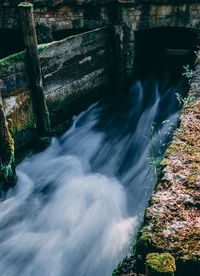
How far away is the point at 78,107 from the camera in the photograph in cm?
587

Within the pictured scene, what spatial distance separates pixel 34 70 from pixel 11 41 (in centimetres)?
229

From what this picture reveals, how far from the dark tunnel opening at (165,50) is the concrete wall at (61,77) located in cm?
127

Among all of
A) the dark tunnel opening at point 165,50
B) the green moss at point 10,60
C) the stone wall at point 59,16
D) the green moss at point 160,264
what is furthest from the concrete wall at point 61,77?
the green moss at point 160,264

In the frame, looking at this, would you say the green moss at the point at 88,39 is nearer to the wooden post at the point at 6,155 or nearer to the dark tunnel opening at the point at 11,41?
the dark tunnel opening at the point at 11,41

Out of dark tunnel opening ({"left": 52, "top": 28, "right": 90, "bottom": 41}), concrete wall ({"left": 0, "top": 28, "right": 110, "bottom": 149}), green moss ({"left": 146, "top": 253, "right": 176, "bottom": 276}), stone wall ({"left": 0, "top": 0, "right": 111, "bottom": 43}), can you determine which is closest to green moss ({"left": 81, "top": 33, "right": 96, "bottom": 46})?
concrete wall ({"left": 0, "top": 28, "right": 110, "bottom": 149})

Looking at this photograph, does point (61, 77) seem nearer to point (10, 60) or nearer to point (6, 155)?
point (10, 60)

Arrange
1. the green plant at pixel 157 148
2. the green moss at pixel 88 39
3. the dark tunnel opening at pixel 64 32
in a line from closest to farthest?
the green plant at pixel 157 148 < the green moss at pixel 88 39 < the dark tunnel opening at pixel 64 32

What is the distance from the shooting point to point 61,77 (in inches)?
205

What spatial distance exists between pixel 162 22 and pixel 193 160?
3.99 metres

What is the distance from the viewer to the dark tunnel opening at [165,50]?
678cm

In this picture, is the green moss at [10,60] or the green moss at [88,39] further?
the green moss at [88,39]

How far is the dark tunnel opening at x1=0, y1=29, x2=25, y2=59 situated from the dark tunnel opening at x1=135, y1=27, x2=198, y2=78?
276cm

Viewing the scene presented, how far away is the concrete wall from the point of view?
4348mm

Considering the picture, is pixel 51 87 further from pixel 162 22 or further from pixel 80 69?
pixel 162 22
